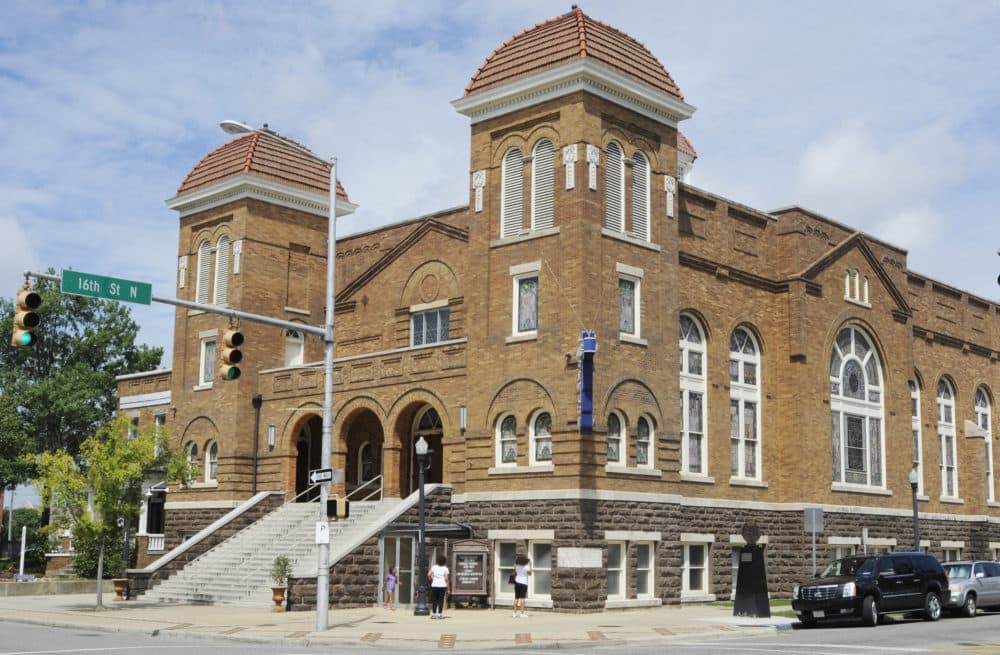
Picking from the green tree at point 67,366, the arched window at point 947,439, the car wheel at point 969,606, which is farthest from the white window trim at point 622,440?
the green tree at point 67,366

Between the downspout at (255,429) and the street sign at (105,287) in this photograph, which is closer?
the street sign at (105,287)

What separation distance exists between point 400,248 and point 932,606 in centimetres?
2128

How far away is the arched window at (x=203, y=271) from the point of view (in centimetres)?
4259

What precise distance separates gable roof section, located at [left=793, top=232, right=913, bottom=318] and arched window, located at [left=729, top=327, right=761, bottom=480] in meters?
3.09

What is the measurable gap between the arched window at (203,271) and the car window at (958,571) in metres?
26.3

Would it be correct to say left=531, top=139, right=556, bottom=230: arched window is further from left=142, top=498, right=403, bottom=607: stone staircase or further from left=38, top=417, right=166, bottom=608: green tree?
left=38, top=417, right=166, bottom=608: green tree

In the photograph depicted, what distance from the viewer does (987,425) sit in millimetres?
51438

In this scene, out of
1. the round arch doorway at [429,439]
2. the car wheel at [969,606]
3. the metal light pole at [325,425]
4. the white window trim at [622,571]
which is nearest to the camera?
the metal light pole at [325,425]

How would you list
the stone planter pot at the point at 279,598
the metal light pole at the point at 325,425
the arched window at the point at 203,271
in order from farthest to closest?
the arched window at the point at 203,271 < the stone planter pot at the point at 279,598 < the metal light pole at the point at 325,425

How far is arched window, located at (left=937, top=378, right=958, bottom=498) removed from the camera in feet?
155

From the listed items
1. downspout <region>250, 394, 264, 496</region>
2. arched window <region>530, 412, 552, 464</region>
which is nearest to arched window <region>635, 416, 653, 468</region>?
arched window <region>530, 412, 552, 464</region>

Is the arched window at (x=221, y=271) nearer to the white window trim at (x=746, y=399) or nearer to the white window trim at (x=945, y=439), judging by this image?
the white window trim at (x=746, y=399)

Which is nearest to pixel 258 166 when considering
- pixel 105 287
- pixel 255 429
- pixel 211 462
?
pixel 255 429

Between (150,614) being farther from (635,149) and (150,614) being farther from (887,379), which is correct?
(887,379)
